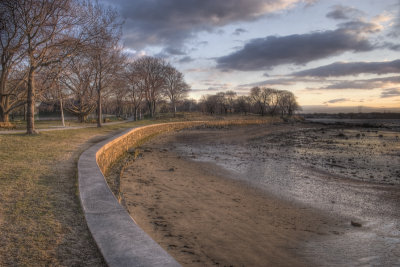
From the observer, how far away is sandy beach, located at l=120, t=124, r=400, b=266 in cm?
462

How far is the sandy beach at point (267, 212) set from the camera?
4625mm

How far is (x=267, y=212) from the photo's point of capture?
6.78 meters

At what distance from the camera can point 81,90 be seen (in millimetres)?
26609

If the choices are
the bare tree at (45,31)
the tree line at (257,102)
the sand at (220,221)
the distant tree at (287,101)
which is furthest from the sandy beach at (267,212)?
the distant tree at (287,101)

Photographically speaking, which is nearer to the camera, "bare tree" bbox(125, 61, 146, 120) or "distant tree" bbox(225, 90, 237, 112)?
"bare tree" bbox(125, 61, 146, 120)

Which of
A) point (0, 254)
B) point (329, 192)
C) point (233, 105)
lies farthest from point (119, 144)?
point (233, 105)

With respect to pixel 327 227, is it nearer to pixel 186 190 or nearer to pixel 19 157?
pixel 186 190

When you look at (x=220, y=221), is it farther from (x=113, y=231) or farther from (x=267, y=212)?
(x=113, y=231)

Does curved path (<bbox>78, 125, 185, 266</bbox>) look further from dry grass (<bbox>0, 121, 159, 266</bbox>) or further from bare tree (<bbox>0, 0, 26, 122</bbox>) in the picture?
bare tree (<bbox>0, 0, 26, 122</bbox>)

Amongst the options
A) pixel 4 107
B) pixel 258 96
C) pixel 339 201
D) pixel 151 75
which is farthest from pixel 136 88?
pixel 258 96

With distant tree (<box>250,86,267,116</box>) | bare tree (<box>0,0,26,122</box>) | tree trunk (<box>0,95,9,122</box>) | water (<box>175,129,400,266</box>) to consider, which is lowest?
water (<box>175,129,400,266</box>)

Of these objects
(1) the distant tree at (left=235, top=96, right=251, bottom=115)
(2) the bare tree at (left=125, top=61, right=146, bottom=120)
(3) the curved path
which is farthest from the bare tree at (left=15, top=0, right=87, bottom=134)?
(1) the distant tree at (left=235, top=96, right=251, bottom=115)

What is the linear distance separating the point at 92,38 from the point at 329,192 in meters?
14.8

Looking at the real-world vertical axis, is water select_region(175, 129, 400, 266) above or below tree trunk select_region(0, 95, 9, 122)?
below
